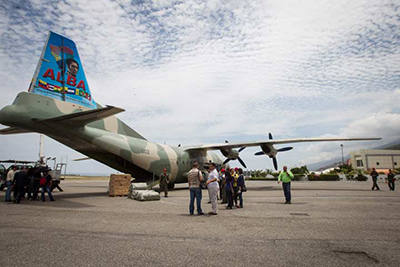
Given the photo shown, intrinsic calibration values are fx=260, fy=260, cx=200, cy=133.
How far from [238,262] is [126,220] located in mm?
4557

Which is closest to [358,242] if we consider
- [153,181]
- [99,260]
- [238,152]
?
[99,260]

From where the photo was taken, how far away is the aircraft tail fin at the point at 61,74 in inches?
466

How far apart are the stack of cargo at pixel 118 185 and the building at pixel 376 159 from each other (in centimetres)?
11625

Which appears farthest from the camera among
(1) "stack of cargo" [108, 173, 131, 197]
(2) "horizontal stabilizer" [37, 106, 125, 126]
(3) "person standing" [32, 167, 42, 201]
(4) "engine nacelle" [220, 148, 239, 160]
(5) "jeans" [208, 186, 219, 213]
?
(4) "engine nacelle" [220, 148, 239, 160]

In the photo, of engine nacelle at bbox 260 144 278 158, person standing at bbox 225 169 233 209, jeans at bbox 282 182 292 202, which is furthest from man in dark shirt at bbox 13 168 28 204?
engine nacelle at bbox 260 144 278 158

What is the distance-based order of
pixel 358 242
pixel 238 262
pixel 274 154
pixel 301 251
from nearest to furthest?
pixel 238 262 < pixel 301 251 < pixel 358 242 < pixel 274 154

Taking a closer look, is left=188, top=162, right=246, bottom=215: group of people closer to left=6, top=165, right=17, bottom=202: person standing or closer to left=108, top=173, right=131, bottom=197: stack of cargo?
left=108, top=173, right=131, bottom=197: stack of cargo

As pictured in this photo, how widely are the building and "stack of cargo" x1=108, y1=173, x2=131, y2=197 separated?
116247 mm

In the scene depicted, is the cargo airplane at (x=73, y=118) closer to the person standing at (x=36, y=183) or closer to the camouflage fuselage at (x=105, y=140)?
the camouflage fuselage at (x=105, y=140)

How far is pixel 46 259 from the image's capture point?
4.14 metres

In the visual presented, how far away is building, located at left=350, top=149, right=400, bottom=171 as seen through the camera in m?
108

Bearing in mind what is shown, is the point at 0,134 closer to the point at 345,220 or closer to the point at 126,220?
the point at 126,220

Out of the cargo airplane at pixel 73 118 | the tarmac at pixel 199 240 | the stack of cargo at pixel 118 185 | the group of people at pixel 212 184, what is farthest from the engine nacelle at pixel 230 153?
the tarmac at pixel 199 240

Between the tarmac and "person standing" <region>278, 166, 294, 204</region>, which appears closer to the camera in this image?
the tarmac
